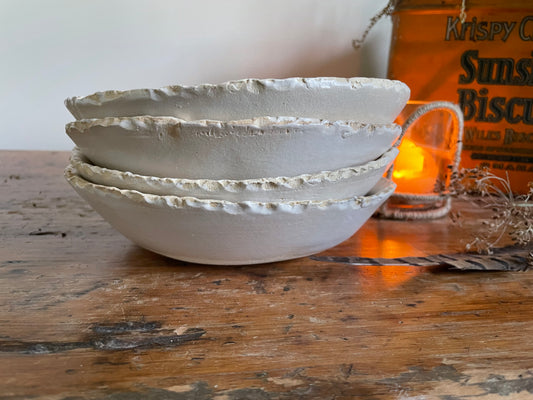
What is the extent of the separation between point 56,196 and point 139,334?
445 mm

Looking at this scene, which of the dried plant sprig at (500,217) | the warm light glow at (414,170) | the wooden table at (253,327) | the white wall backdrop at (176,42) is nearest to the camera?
the wooden table at (253,327)

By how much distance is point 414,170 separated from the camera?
658 millimetres

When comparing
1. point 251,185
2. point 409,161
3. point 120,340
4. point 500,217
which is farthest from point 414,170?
point 120,340

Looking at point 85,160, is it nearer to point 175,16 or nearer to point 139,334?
point 139,334

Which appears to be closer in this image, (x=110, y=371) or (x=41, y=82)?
(x=110, y=371)

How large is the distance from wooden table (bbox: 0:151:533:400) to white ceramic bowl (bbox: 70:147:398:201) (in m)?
0.09

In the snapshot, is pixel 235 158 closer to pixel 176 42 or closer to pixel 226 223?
pixel 226 223

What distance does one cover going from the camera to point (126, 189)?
0.35 metres

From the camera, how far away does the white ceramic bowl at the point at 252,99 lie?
31 centimetres

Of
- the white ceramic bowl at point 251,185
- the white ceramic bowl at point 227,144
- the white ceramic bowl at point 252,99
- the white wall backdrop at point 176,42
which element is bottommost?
the white ceramic bowl at point 251,185

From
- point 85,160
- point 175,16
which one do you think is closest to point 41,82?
point 175,16

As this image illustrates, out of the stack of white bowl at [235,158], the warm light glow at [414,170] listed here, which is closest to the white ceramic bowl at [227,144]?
the stack of white bowl at [235,158]

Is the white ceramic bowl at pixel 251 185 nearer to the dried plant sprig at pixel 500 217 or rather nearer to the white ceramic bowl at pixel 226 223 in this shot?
the white ceramic bowl at pixel 226 223

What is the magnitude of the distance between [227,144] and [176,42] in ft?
2.13
